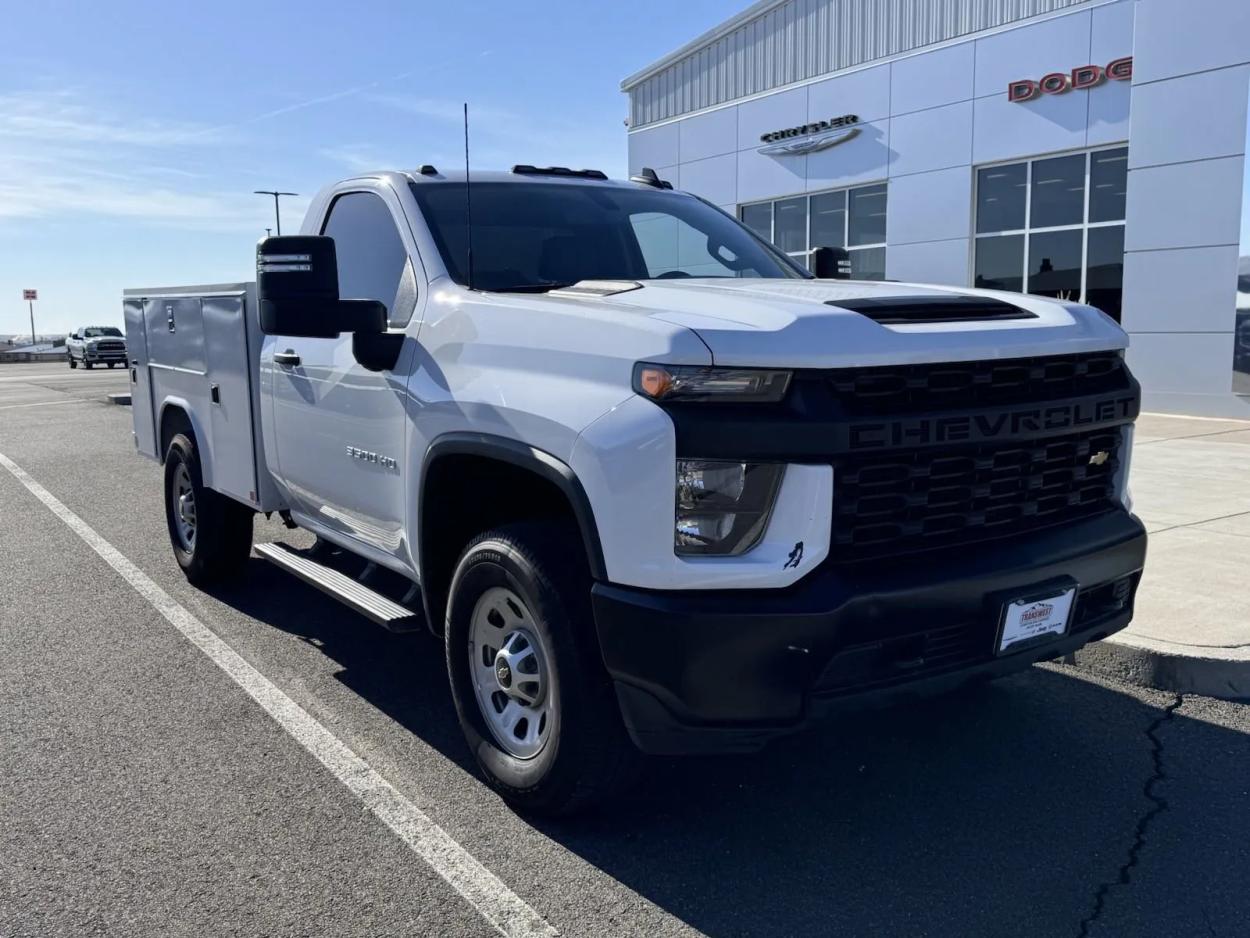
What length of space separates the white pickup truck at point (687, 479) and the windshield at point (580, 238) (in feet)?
0.06

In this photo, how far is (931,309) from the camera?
330cm

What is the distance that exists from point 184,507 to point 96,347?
38961mm

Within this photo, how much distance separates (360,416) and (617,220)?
4.49 feet

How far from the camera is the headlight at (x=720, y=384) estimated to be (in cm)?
286

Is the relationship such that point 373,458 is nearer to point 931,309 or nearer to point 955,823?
point 931,309


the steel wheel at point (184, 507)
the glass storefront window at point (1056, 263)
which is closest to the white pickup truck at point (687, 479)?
the steel wheel at point (184, 507)

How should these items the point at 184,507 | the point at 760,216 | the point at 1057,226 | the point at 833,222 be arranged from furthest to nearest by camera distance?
the point at 760,216 < the point at 833,222 < the point at 1057,226 < the point at 184,507

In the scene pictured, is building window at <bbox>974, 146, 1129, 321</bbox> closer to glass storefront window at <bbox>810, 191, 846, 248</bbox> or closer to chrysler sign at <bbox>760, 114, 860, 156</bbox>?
chrysler sign at <bbox>760, 114, 860, 156</bbox>

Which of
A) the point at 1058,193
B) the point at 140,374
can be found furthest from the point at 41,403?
the point at 1058,193

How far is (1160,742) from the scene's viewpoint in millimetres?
4082

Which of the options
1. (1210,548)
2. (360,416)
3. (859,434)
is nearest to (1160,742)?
(859,434)

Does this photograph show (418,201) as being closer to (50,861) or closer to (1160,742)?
(50,861)

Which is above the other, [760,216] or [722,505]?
[760,216]

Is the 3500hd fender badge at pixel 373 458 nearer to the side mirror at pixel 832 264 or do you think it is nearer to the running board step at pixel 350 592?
the running board step at pixel 350 592
